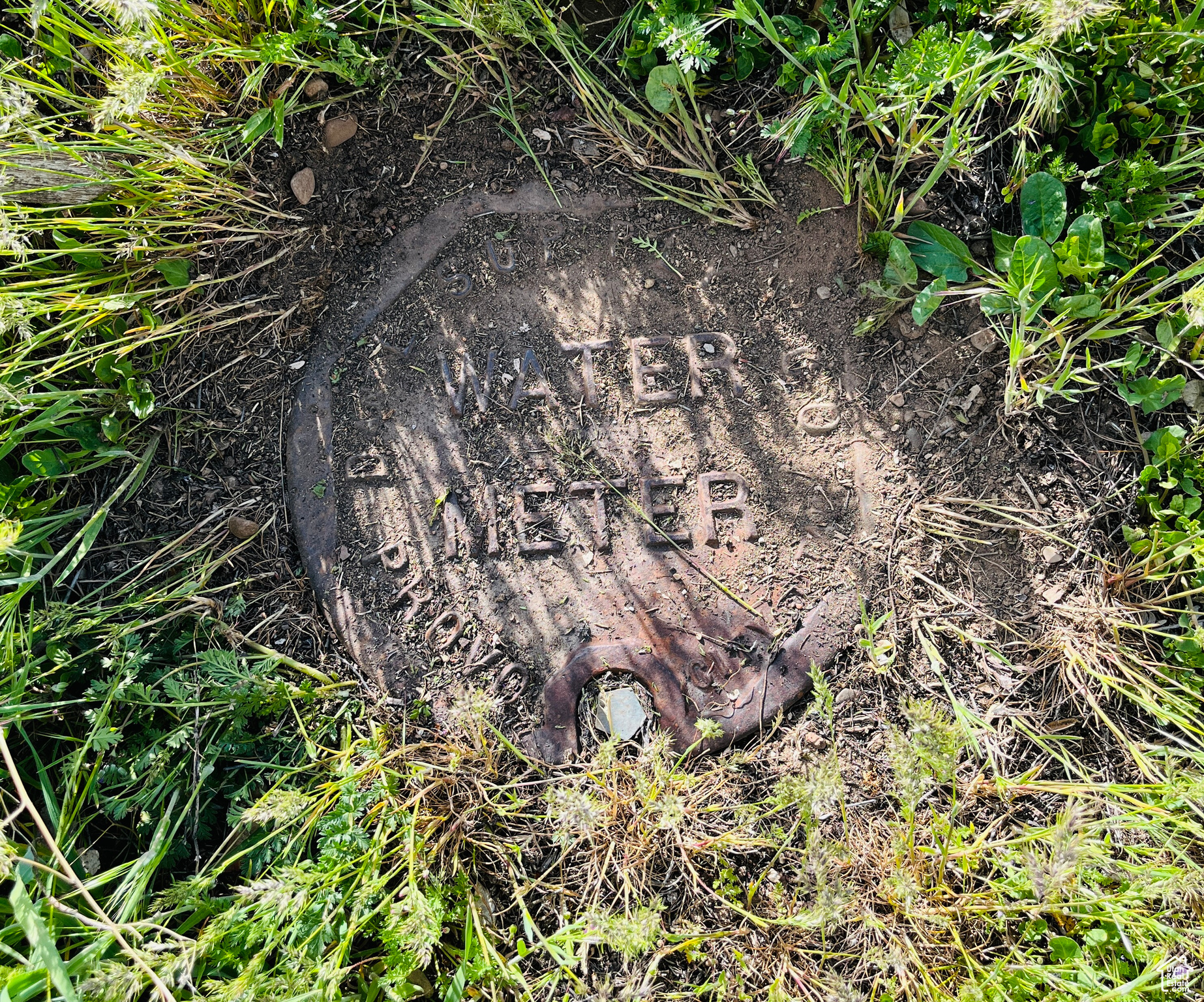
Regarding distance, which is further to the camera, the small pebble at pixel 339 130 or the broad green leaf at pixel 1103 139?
the small pebble at pixel 339 130

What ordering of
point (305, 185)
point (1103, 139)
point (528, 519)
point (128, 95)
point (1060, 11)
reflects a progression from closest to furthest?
point (1060, 11)
point (128, 95)
point (1103, 139)
point (528, 519)
point (305, 185)

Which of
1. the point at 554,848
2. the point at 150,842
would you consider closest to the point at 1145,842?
the point at 554,848

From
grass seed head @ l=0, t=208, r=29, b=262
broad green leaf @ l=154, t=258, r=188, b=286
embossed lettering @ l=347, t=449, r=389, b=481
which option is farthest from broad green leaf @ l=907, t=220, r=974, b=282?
grass seed head @ l=0, t=208, r=29, b=262

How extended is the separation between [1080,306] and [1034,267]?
0.54 ft

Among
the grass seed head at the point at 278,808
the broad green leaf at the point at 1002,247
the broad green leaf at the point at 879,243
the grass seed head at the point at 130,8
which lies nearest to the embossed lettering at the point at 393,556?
the grass seed head at the point at 278,808

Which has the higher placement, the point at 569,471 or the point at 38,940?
the point at 569,471

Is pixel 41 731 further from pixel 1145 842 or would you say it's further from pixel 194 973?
pixel 1145 842

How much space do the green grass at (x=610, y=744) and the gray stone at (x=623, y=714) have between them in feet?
0.24

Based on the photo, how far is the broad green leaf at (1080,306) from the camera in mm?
1993

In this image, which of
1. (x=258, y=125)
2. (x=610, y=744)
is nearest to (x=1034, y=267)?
(x=610, y=744)

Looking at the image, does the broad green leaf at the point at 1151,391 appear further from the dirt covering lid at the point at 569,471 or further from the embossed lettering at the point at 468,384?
the embossed lettering at the point at 468,384

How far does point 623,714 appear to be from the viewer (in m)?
2.06

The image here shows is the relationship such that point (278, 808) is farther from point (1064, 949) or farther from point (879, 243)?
point (879, 243)

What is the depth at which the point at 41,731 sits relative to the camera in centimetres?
204
